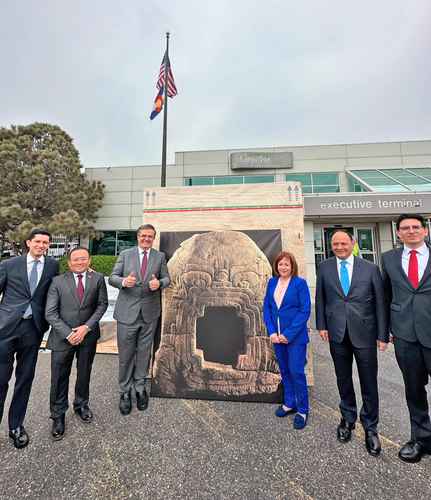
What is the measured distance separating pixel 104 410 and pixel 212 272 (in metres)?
2.06

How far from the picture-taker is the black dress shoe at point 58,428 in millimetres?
2257

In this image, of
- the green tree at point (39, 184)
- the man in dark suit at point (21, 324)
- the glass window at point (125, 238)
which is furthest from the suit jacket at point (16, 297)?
the glass window at point (125, 238)

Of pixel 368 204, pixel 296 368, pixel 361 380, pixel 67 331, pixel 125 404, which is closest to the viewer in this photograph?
pixel 361 380

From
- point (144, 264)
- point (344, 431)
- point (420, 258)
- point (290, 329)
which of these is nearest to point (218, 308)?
point (290, 329)

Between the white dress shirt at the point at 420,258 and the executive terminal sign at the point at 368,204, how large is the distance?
30.1ft

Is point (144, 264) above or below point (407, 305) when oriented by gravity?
above

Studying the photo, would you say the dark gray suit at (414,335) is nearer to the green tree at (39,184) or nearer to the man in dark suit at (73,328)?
the man in dark suit at (73,328)

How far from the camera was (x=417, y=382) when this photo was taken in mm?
2064

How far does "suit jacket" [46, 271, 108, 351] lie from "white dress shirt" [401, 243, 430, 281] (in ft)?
10.1

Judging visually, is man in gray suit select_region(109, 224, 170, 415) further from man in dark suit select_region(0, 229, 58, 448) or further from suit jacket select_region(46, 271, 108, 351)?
man in dark suit select_region(0, 229, 58, 448)

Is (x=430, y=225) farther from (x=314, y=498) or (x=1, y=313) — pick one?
(x=1, y=313)

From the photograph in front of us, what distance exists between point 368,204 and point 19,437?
41.2 feet

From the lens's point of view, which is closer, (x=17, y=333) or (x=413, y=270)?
(x=413, y=270)

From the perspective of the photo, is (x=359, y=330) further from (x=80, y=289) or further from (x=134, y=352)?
(x=80, y=289)
